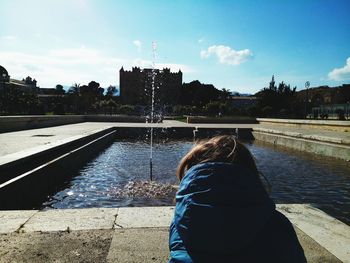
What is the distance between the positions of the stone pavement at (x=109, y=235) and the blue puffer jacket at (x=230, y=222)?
1.76 meters

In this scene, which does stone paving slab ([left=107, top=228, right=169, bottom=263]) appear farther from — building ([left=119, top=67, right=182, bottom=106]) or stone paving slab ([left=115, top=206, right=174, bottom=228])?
building ([left=119, top=67, right=182, bottom=106])

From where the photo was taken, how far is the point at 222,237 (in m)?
1.24

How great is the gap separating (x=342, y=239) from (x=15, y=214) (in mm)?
3503

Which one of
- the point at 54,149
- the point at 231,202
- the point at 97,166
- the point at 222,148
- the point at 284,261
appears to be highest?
the point at 222,148

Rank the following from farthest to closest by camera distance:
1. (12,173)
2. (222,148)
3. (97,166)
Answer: (97,166), (12,173), (222,148)

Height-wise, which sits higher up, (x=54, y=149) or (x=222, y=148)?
(x=222, y=148)

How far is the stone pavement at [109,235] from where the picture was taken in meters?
2.94

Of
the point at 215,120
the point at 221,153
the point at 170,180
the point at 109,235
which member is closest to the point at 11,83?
the point at 215,120

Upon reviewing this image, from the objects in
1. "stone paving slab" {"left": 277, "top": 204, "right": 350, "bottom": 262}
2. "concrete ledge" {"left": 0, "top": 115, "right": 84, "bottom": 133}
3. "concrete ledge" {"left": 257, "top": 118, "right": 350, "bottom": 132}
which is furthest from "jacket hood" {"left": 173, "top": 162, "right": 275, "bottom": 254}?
Answer: "concrete ledge" {"left": 257, "top": 118, "right": 350, "bottom": 132}

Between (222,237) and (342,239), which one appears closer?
(222,237)

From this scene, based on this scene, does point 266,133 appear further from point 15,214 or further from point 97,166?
point 15,214

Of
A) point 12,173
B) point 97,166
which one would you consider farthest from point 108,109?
point 12,173

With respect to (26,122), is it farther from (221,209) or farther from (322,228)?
(221,209)

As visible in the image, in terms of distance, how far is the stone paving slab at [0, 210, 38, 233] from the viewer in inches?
138
